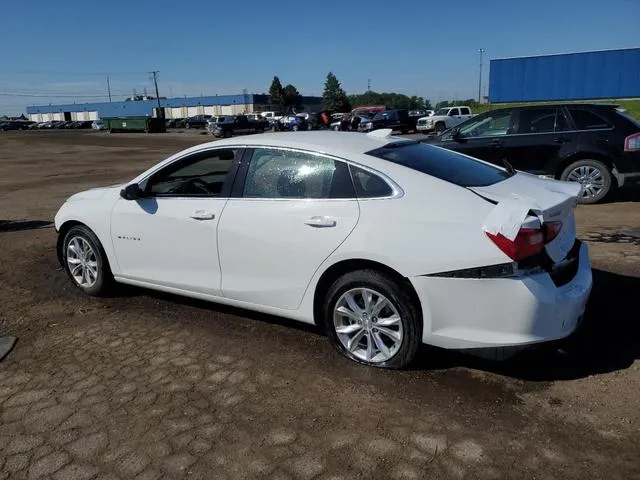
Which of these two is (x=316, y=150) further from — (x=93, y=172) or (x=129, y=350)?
(x=93, y=172)

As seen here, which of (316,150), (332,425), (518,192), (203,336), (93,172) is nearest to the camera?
(332,425)

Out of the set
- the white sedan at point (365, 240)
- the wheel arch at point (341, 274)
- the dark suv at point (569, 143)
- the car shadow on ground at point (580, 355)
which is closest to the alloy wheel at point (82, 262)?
the white sedan at point (365, 240)

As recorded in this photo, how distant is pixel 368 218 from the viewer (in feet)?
11.5

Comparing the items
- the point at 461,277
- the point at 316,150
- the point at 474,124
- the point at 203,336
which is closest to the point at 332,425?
the point at 461,277

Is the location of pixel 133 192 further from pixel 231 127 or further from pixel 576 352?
pixel 231 127

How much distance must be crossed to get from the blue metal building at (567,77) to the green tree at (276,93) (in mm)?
66158

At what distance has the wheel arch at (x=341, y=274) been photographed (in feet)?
11.3

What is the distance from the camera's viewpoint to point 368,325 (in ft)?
11.9

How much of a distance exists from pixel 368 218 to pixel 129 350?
80.5 inches

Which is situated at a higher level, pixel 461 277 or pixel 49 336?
pixel 461 277

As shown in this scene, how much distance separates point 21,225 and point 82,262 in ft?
14.7

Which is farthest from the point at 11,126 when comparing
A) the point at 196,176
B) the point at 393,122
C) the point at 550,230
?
the point at 550,230

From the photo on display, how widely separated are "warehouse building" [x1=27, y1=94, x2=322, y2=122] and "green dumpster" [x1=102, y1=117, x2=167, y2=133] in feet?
135

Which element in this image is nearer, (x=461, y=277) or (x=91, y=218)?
(x=461, y=277)
